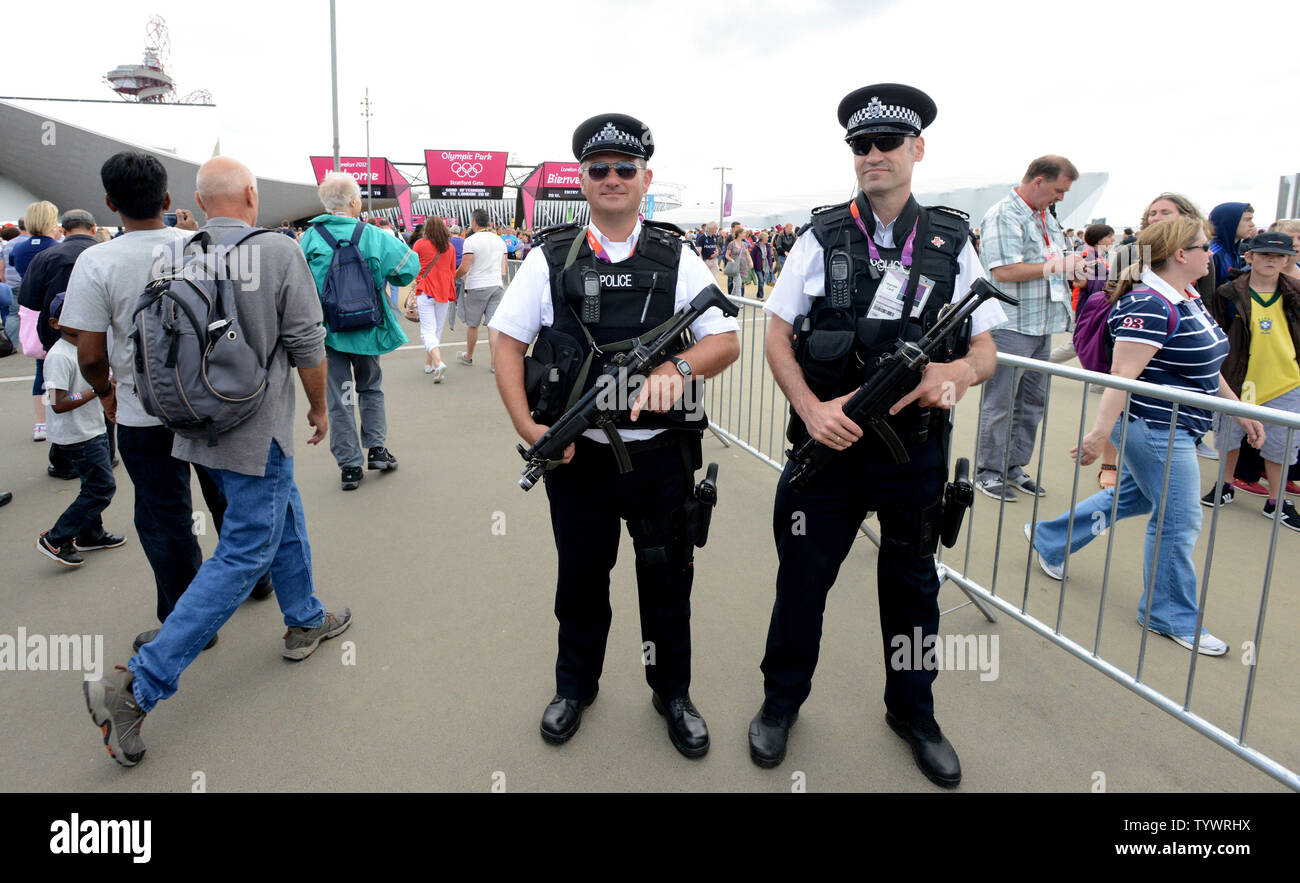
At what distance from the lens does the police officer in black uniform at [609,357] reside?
93.6 inches

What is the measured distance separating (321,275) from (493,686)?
11.6 ft

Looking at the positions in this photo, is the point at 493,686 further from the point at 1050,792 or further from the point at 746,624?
the point at 1050,792

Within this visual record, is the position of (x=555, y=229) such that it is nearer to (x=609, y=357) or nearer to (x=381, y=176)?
(x=609, y=357)

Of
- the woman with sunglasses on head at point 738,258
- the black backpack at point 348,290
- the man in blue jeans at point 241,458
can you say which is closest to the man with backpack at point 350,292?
the black backpack at point 348,290

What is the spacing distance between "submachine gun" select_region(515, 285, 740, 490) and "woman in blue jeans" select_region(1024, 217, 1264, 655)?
191 cm

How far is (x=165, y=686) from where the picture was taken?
256 centimetres

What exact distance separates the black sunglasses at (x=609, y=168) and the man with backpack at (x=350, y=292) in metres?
3.24

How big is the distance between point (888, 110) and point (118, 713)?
3201 mm

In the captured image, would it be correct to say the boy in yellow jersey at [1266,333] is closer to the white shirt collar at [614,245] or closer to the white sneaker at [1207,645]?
the white sneaker at [1207,645]

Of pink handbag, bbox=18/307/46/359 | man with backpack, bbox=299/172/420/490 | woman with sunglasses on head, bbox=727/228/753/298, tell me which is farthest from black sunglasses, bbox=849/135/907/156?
woman with sunglasses on head, bbox=727/228/753/298

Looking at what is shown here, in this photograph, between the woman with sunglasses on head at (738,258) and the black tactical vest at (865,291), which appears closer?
the black tactical vest at (865,291)

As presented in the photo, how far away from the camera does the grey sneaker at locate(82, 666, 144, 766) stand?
2.42 m

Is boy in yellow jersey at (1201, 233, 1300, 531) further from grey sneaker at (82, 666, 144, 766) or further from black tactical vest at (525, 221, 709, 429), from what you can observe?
grey sneaker at (82, 666, 144, 766)
